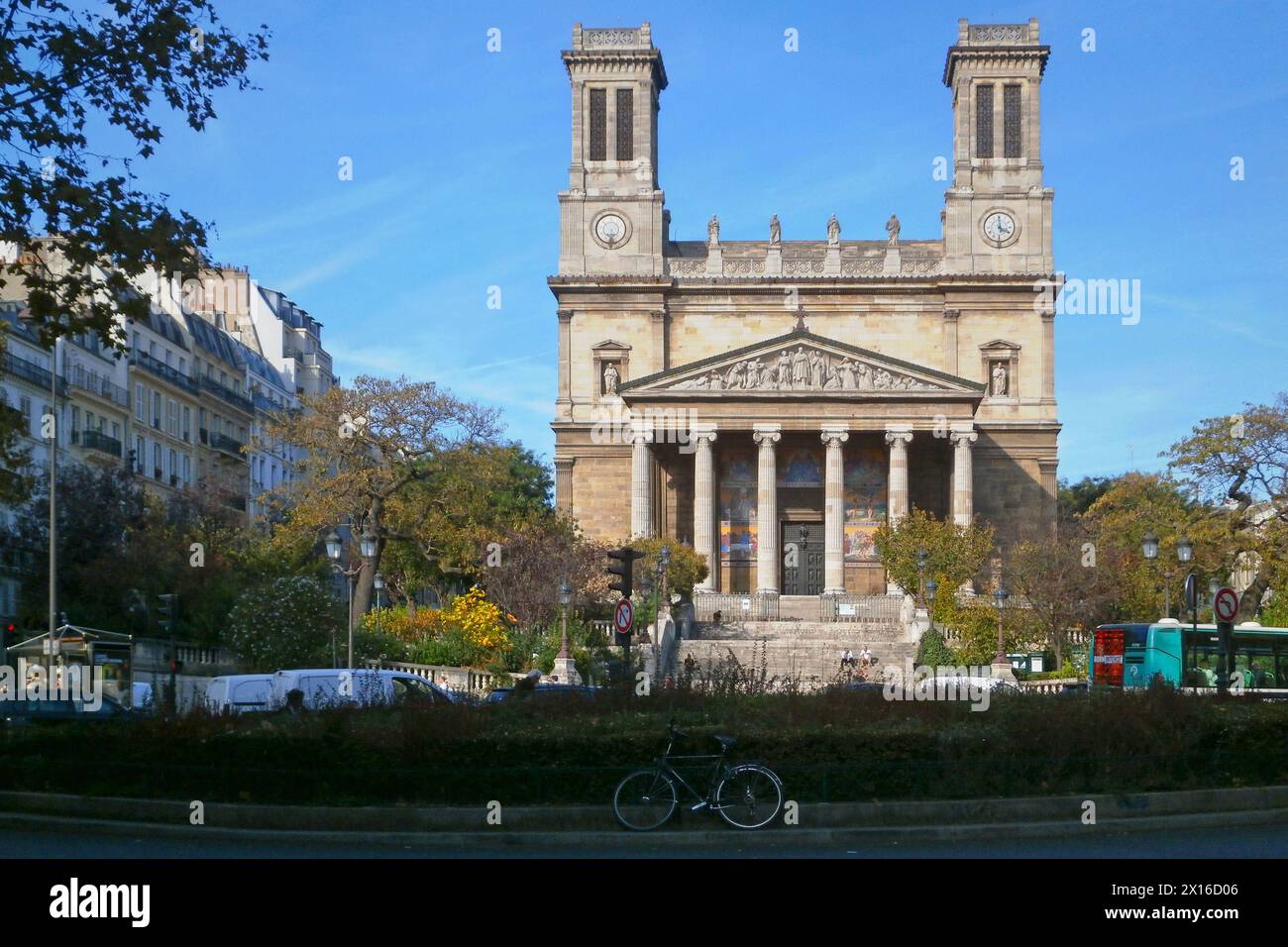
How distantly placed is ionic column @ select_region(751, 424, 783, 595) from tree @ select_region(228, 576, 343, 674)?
23604 millimetres

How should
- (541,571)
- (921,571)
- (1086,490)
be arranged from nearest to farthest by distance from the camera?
(541,571) < (921,571) < (1086,490)

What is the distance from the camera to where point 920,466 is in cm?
7344

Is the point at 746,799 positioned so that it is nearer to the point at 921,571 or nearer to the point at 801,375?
the point at 921,571

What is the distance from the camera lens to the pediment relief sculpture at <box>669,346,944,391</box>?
68688 mm

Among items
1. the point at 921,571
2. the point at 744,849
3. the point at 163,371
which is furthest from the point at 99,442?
the point at 744,849

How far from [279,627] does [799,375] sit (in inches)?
1091

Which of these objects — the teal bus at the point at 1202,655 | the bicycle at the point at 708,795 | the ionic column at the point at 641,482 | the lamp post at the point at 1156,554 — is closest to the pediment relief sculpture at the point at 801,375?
the ionic column at the point at 641,482

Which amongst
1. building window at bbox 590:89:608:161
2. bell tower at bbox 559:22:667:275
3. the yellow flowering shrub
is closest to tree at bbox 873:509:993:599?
the yellow flowering shrub

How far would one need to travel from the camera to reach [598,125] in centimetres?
7869

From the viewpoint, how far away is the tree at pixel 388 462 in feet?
209

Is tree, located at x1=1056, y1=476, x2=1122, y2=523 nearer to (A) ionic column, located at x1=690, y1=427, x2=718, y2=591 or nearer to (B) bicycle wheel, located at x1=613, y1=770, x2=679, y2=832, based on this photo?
(A) ionic column, located at x1=690, y1=427, x2=718, y2=591

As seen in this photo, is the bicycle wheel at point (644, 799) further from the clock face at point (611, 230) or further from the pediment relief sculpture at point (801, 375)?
the clock face at point (611, 230)

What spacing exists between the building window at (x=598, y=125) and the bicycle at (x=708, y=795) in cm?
6160
